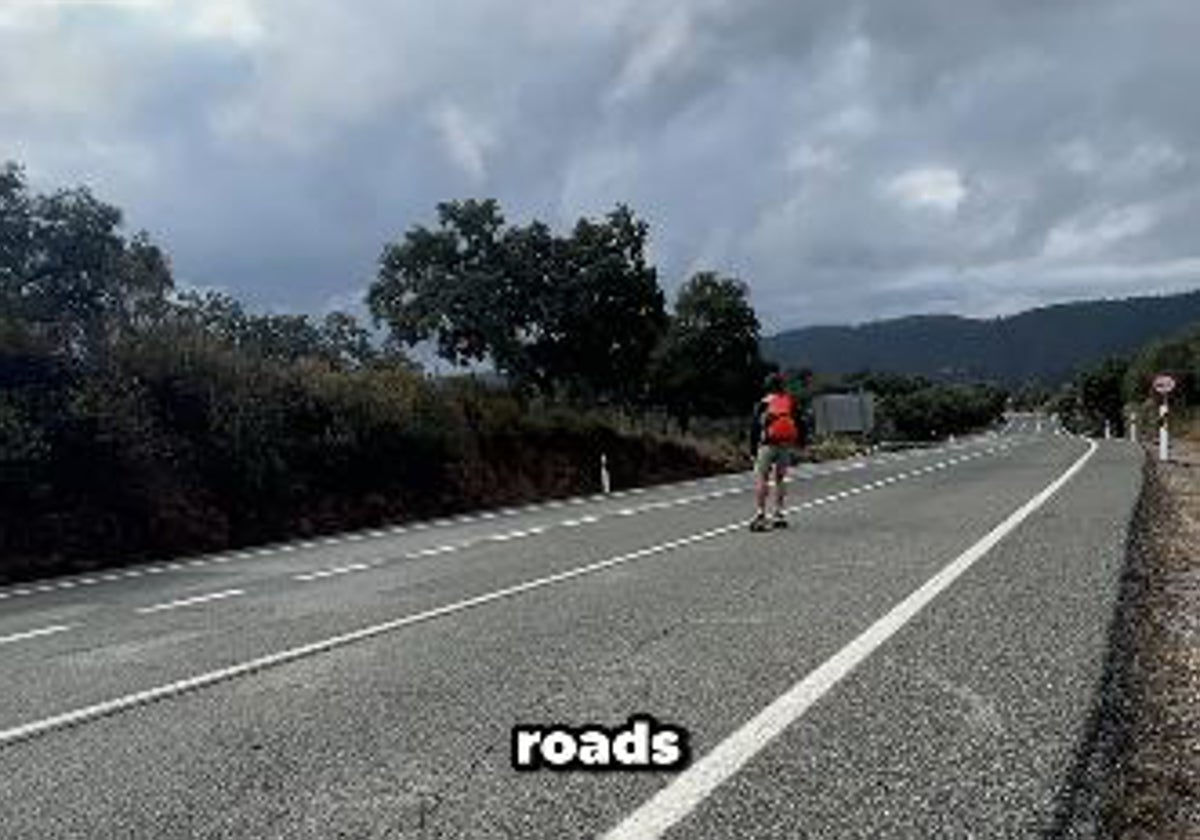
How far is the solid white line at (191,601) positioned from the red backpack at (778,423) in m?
6.88

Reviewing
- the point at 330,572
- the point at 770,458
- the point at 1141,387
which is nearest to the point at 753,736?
the point at 330,572

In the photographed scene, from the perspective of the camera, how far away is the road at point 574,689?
5484 millimetres

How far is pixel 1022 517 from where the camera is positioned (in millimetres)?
18078

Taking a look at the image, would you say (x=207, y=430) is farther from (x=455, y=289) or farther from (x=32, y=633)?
(x=455, y=289)

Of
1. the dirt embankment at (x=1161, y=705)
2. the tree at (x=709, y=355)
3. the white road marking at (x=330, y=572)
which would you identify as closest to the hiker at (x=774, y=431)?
the dirt embankment at (x=1161, y=705)

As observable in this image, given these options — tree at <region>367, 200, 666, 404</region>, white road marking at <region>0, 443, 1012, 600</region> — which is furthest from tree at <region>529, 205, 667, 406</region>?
white road marking at <region>0, 443, 1012, 600</region>

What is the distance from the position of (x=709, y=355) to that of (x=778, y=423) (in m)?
69.2

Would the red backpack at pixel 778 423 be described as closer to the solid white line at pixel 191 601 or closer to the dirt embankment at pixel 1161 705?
the dirt embankment at pixel 1161 705

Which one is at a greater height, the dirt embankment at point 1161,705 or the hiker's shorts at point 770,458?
the hiker's shorts at point 770,458

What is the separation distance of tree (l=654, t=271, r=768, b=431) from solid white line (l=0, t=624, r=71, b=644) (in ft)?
241

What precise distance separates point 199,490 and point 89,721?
1628 centimetres

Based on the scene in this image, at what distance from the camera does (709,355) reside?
8769cm

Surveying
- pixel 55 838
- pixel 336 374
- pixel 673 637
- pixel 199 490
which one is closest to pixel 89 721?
pixel 55 838

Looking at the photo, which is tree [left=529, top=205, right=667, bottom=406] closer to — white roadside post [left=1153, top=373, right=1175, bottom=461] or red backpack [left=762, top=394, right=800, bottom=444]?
white roadside post [left=1153, top=373, right=1175, bottom=461]
